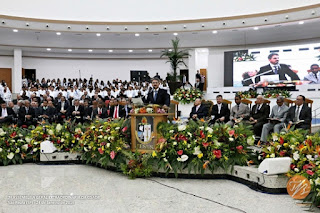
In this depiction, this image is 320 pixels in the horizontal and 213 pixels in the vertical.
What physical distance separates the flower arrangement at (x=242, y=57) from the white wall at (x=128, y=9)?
2049mm

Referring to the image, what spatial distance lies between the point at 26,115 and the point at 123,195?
5687 millimetres

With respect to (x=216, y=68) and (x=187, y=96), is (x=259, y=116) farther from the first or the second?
(x=216, y=68)

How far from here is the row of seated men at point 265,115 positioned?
18.0ft

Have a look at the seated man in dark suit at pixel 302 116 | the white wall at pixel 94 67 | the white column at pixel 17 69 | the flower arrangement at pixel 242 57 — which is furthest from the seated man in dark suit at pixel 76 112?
the white wall at pixel 94 67

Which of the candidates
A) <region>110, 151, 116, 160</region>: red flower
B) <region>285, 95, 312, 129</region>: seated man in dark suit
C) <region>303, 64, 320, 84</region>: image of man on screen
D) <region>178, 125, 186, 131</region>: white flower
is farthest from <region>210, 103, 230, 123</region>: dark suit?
<region>303, 64, 320, 84</region>: image of man on screen

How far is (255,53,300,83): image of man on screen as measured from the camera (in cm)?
1455

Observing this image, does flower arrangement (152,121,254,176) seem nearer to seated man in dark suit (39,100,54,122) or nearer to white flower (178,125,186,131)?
white flower (178,125,186,131)

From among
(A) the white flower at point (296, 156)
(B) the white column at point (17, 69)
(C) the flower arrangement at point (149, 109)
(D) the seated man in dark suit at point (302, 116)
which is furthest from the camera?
(B) the white column at point (17, 69)

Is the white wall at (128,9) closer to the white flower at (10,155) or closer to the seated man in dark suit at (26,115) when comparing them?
the seated man in dark suit at (26,115)

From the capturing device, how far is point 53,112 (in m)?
8.98

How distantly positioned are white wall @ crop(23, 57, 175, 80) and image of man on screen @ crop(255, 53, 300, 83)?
6.42 meters

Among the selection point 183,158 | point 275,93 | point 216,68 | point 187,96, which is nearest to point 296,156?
point 183,158

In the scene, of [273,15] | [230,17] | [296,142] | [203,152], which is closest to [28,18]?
[230,17]

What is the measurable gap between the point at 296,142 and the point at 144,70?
55.2 ft
